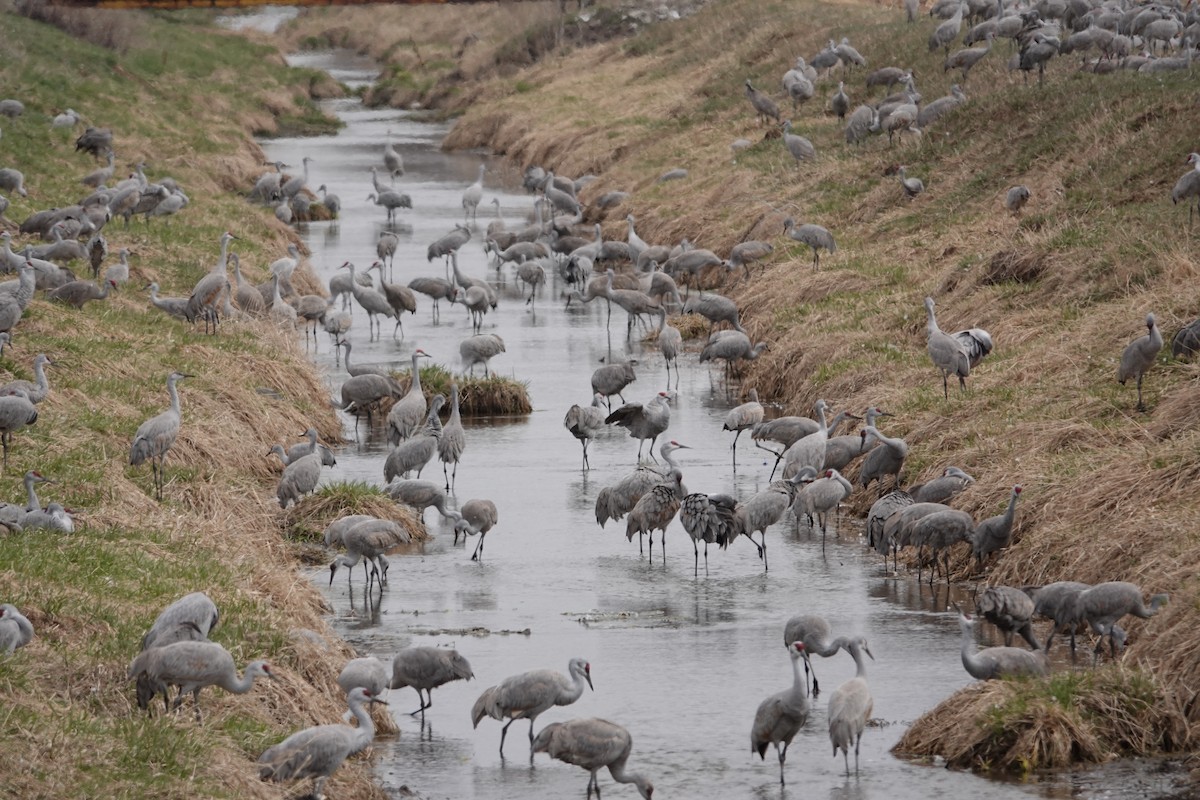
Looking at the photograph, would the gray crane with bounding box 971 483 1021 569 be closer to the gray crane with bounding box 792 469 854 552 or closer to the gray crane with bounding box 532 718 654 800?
the gray crane with bounding box 792 469 854 552

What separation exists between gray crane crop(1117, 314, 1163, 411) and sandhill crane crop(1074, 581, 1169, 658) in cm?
407

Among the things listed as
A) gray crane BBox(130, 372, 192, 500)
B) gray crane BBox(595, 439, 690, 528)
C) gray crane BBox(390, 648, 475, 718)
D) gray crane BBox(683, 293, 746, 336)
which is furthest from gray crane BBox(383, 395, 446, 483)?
gray crane BBox(683, 293, 746, 336)

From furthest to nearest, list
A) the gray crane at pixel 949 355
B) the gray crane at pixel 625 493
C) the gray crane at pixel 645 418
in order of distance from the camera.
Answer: the gray crane at pixel 645 418 → the gray crane at pixel 949 355 → the gray crane at pixel 625 493

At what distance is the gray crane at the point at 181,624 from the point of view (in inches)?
382

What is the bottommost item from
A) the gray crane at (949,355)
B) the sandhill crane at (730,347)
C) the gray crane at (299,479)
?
the gray crane at (299,479)

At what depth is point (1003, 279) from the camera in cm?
2033

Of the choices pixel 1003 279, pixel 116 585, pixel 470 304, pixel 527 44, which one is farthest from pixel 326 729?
pixel 527 44

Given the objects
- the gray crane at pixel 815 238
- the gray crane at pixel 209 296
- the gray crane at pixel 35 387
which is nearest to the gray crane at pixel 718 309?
the gray crane at pixel 815 238

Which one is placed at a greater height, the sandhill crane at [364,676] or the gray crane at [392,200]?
the gray crane at [392,200]

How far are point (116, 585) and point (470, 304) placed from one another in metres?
14.4

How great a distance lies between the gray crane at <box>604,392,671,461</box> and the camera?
1786 cm

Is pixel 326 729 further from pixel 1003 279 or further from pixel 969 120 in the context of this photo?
pixel 969 120

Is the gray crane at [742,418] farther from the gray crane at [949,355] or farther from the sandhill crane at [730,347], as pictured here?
the sandhill crane at [730,347]

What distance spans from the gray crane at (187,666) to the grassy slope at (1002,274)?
5.51 metres
